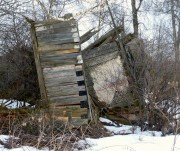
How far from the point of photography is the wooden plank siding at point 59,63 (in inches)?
336

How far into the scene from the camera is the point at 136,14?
17.3m

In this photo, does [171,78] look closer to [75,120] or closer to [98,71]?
[98,71]

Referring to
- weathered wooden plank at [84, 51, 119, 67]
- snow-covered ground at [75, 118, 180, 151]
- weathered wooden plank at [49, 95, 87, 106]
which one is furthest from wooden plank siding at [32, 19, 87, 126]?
snow-covered ground at [75, 118, 180, 151]

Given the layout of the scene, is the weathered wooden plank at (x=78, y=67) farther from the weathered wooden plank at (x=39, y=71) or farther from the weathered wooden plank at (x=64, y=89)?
the weathered wooden plank at (x=39, y=71)

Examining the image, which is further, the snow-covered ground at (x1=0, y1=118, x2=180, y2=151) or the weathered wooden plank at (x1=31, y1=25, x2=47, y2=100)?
the weathered wooden plank at (x1=31, y1=25, x2=47, y2=100)

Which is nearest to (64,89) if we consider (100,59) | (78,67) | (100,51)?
(78,67)

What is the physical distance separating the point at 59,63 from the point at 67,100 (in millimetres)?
939

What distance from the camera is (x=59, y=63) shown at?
8.62 metres

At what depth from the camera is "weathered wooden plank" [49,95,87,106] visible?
8508 millimetres

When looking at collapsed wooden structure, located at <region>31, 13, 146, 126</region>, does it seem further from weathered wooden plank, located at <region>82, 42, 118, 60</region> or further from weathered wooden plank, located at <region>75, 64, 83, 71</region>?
weathered wooden plank, located at <region>82, 42, 118, 60</region>

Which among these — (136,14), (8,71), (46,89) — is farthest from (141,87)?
(136,14)

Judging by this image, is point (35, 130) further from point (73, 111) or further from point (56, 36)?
point (56, 36)

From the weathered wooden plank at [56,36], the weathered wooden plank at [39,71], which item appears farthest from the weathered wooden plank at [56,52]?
the weathered wooden plank at [56,36]

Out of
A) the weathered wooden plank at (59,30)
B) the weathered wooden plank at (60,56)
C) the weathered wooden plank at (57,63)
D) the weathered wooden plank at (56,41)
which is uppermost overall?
the weathered wooden plank at (59,30)
